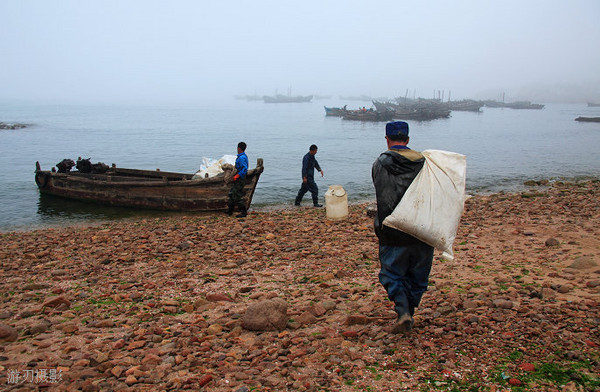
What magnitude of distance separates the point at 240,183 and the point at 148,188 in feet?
14.3

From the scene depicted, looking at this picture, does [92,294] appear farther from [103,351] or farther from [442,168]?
[442,168]

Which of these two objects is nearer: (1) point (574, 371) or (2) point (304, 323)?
(1) point (574, 371)

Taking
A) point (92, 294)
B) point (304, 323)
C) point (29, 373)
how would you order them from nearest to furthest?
1. point (29, 373)
2. point (304, 323)
3. point (92, 294)

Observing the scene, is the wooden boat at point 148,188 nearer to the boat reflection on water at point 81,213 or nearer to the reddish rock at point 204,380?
the boat reflection on water at point 81,213

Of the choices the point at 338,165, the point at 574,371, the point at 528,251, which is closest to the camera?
the point at 574,371

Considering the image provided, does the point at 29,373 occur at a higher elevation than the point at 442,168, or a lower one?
lower

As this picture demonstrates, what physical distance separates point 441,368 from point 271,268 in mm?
3844

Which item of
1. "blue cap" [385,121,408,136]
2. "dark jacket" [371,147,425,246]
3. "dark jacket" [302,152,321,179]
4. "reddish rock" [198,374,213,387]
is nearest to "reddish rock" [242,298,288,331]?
"reddish rock" [198,374,213,387]

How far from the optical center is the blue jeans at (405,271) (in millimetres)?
4004

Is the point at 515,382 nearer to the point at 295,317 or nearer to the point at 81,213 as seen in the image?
the point at 295,317

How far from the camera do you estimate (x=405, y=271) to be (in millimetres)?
4066

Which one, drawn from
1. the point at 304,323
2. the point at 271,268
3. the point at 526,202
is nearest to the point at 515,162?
the point at 526,202

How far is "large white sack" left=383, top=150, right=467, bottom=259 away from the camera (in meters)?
3.86

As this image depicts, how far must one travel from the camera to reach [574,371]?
3.30m
